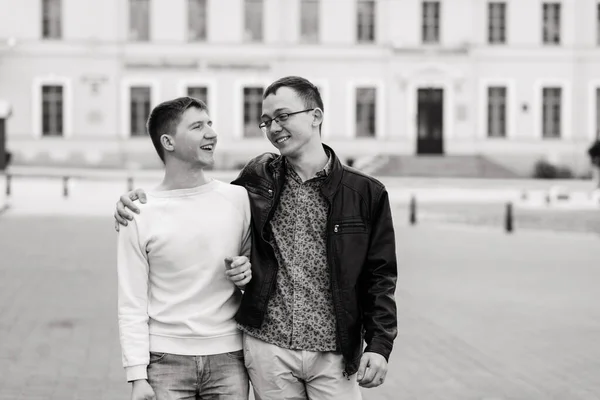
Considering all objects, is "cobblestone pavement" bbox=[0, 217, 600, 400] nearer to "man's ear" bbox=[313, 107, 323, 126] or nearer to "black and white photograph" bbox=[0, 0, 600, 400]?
"black and white photograph" bbox=[0, 0, 600, 400]

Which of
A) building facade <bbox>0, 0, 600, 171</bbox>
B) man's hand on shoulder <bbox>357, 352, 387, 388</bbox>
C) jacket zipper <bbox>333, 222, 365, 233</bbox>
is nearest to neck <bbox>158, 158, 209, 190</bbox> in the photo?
jacket zipper <bbox>333, 222, 365, 233</bbox>

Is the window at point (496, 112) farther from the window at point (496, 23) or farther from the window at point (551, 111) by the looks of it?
the window at point (496, 23)

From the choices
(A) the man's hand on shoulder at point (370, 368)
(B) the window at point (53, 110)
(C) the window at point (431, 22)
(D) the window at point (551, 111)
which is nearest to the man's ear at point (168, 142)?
(A) the man's hand on shoulder at point (370, 368)

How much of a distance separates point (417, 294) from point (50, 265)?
5232 millimetres

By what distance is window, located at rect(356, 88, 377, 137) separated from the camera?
45406mm

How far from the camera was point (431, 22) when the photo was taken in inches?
1794

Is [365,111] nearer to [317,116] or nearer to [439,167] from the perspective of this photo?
[439,167]

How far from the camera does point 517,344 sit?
9.08 meters

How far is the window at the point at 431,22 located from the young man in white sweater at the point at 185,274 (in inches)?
1672

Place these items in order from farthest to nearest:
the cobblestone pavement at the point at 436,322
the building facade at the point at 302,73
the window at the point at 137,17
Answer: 1. the window at the point at 137,17
2. the building facade at the point at 302,73
3. the cobblestone pavement at the point at 436,322

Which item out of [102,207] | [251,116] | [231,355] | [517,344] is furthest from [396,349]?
[251,116]

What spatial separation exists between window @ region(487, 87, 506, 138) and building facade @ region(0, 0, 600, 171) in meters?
0.06

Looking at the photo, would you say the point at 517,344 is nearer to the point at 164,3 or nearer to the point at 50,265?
the point at 50,265

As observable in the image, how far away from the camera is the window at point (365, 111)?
45.4 meters
